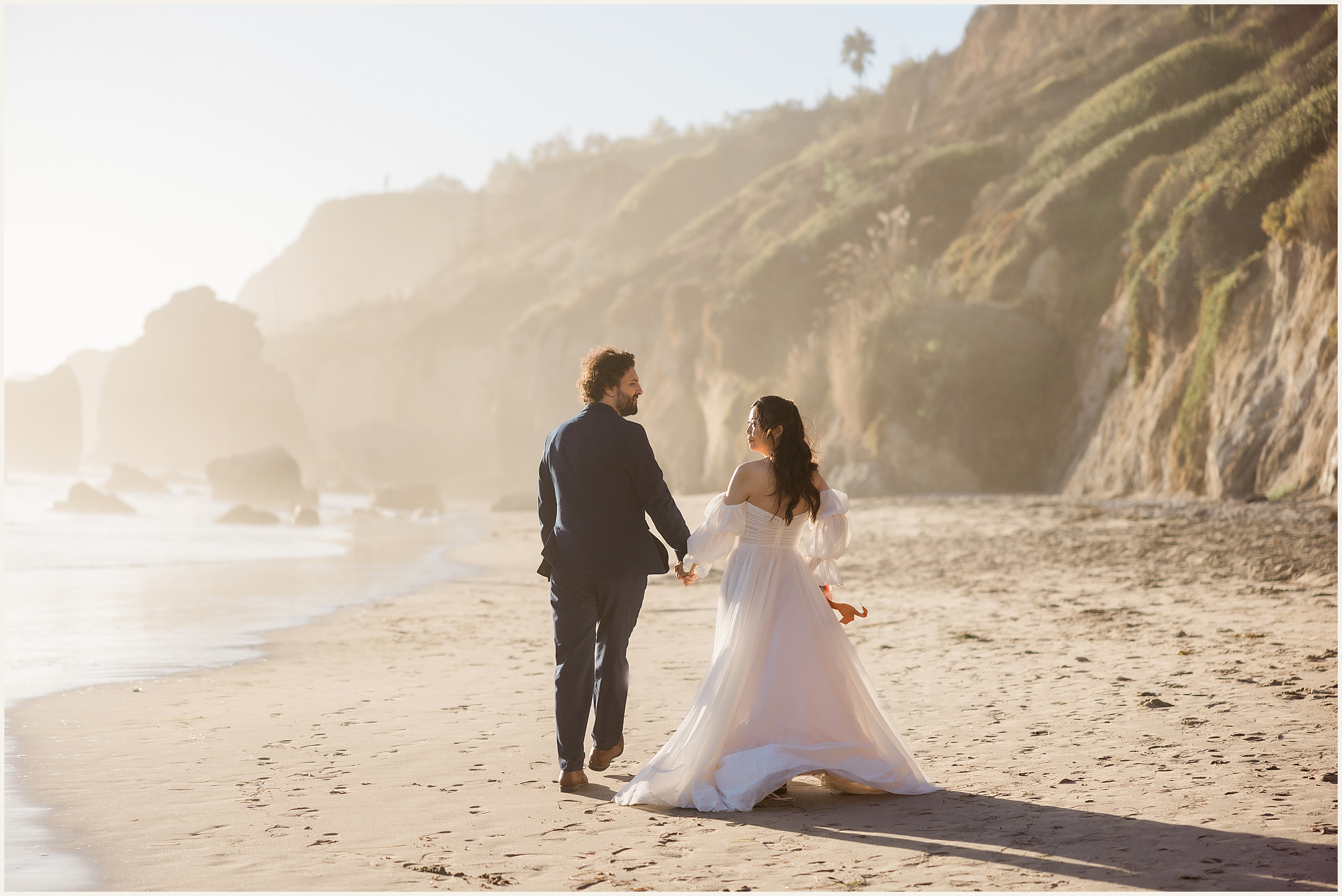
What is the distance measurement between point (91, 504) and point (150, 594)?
2422 cm

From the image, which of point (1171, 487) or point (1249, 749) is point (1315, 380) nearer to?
point (1171, 487)

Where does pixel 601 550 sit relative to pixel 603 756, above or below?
above

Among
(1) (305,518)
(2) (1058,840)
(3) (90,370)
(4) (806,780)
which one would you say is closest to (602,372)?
(4) (806,780)

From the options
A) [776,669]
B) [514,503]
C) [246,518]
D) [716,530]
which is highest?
[716,530]

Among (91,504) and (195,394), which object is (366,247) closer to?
(195,394)

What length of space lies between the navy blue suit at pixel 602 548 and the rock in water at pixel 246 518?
1014 inches

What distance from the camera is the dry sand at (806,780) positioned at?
3.56 metres

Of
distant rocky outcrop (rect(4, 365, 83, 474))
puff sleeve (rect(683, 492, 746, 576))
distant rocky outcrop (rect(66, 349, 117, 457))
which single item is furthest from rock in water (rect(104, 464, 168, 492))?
distant rocky outcrop (rect(66, 349, 117, 457))

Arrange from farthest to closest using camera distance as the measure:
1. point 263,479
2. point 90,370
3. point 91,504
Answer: point 90,370 < point 263,479 < point 91,504

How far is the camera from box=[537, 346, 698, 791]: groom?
488 cm

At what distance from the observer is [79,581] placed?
14.1 metres

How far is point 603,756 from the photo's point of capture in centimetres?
502

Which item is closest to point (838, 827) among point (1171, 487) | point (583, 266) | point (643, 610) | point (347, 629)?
point (643, 610)

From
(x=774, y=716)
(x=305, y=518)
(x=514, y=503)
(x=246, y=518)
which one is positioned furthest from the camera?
(x=514, y=503)
